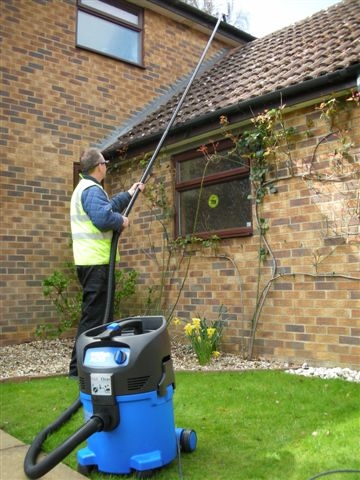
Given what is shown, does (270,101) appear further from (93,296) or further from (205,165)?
(93,296)

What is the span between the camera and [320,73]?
5.46 meters

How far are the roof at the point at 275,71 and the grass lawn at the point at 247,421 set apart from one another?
3.11 m

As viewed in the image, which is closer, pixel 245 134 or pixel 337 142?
pixel 337 142

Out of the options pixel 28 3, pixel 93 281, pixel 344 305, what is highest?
pixel 28 3

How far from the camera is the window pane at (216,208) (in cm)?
632

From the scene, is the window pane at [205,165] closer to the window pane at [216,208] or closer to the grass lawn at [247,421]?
the window pane at [216,208]

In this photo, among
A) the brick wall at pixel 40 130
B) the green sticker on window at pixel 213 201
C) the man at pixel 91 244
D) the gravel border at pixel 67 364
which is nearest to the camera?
the man at pixel 91 244

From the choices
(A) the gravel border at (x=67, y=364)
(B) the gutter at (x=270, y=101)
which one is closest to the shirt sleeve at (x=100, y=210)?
(A) the gravel border at (x=67, y=364)

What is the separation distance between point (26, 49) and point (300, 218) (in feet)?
17.0

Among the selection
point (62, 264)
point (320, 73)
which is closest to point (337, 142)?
point (320, 73)

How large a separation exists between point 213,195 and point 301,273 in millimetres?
1838

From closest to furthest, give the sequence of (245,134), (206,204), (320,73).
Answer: (320,73)
(245,134)
(206,204)

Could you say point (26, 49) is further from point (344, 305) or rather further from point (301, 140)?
point (344, 305)

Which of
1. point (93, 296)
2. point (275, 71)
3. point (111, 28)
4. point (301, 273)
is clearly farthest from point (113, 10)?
point (93, 296)
